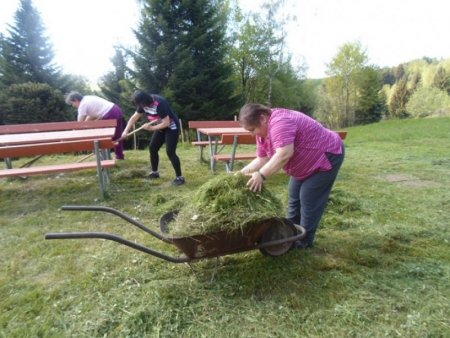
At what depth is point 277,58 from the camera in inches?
1093

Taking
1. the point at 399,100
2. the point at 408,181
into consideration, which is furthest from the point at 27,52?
the point at 399,100

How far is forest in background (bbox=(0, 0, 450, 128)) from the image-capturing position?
693 inches

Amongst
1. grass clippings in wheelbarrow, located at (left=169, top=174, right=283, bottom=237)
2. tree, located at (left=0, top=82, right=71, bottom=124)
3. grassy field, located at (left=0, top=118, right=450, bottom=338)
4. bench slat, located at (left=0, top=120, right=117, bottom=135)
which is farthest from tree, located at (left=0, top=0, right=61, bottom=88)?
grass clippings in wheelbarrow, located at (left=169, top=174, right=283, bottom=237)

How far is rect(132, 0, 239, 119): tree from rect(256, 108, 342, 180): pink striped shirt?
15.5 meters

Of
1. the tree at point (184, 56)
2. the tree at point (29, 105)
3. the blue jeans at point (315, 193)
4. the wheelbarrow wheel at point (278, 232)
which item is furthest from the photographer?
the tree at point (184, 56)

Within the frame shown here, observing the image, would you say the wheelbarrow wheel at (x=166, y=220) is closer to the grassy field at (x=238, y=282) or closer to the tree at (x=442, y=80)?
the grassy field at (x=238, y=282)

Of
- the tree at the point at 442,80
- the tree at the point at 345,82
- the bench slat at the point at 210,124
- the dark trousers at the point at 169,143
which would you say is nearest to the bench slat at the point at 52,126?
the bench slat at the point at 210,124

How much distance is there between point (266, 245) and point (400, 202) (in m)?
2.99

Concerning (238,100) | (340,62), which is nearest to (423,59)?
(340,62)

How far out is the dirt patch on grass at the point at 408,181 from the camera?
582cm

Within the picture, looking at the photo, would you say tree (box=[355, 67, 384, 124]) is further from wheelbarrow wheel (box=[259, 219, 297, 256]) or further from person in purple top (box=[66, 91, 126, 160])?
wheelbarrow wheel (box=[259, 219, 297, 256])

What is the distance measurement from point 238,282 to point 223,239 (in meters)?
0.49

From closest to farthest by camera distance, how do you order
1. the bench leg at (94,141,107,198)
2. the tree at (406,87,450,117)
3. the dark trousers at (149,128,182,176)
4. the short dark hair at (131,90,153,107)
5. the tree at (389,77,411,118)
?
the bench leg at (94,141,107,198), the short dark hair at (131,90,153,107), the dark trousers at (149,128,182,176), the tree at (406,87,450,117), the tree at (389,77,411,118)

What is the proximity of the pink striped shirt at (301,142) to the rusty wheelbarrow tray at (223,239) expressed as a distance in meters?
0.51
